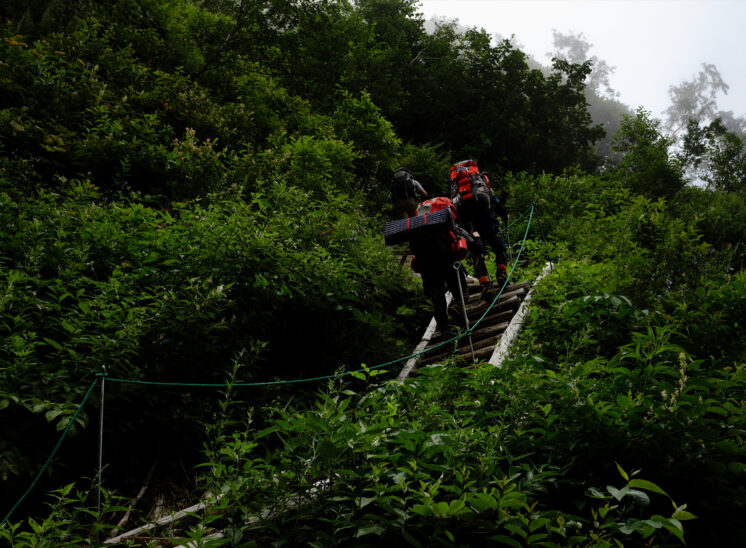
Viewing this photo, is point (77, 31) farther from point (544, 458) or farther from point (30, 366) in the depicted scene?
point (544, 458)

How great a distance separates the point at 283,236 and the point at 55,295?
2448 millimetres

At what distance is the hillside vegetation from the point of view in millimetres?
2260

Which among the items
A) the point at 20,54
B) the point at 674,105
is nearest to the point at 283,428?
the point at 20,54

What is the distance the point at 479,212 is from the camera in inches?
274

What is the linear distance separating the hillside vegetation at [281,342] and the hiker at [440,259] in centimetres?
60

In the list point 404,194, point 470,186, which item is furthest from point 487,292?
point 404,194

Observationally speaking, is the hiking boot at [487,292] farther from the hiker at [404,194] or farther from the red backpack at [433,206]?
the hiker at [404,194]

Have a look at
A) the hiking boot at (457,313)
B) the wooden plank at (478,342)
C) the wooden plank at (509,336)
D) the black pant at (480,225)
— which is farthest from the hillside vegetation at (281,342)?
the black pant at (480,225)

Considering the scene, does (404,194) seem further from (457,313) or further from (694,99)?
(694,99)

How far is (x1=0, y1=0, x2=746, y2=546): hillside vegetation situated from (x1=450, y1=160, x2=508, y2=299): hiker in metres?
1.03

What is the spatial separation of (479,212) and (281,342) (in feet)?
11.9

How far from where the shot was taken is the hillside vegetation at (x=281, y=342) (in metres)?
2.26

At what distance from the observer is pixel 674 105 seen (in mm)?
85062

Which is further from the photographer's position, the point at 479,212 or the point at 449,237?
the point at 479,212
